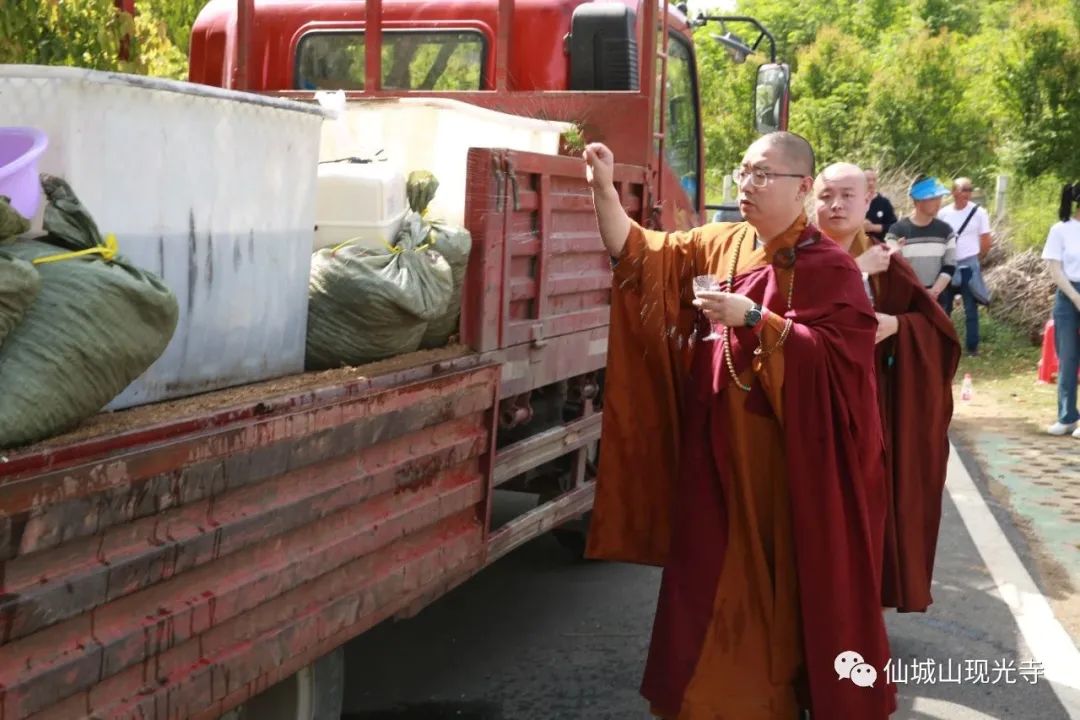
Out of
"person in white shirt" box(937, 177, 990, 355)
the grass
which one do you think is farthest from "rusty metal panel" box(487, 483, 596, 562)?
"person in white shirt" box(937, 177, 990, 355)

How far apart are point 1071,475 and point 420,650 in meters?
5.30

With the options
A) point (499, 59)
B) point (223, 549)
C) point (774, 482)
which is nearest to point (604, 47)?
point (499, 59)

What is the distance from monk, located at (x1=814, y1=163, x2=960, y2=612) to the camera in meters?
4.79

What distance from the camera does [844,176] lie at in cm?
468

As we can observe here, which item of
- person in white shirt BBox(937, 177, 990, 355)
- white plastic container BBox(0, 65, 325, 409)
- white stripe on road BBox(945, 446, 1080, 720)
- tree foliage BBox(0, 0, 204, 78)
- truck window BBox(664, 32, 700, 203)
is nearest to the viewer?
white plastic container BBox(0, 65, 325, 409)

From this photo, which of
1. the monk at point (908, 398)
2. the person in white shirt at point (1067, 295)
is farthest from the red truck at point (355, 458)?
the person in white shirt at point (1067, 295)

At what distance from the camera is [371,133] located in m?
4.83

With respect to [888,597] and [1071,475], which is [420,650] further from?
[1071,475]

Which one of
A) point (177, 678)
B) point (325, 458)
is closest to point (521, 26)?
point (325, 458)

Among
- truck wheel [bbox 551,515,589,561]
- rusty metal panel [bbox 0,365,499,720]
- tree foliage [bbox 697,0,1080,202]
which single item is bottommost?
truck wheel [bbox 551,515,589,561]

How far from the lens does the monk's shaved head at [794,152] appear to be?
3822 millimetres

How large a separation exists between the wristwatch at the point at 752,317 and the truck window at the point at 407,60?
2.88 meters

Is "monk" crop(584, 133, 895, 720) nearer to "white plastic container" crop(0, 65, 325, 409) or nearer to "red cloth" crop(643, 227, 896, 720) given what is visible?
"red cloth" crop(643, 227, 896, 720)

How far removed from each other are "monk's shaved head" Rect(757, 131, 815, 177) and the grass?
24.3 feet
